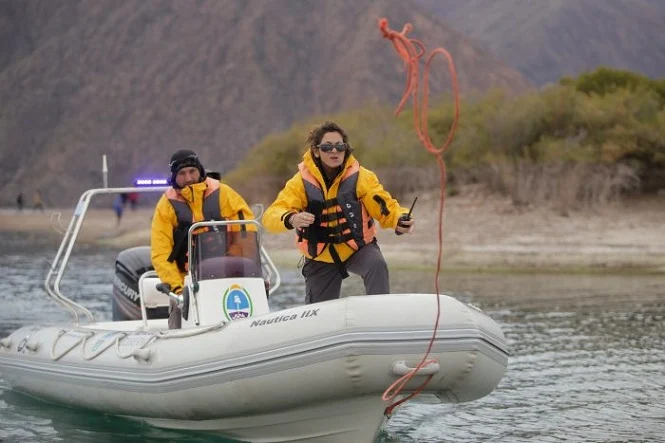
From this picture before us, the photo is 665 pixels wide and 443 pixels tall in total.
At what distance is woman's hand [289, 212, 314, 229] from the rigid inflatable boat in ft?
1.56

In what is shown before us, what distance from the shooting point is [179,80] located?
6844 cm

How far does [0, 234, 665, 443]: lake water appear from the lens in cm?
810

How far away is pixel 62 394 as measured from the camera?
8633 mm

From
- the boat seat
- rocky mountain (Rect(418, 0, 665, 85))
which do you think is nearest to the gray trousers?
the boat seat

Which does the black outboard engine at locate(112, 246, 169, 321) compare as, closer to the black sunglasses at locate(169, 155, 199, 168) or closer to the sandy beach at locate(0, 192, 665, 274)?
the black sunglasses at locate(169, 155, 199, 168)

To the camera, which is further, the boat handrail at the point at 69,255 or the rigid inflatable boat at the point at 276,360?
the boat handrail at the point at 69,255

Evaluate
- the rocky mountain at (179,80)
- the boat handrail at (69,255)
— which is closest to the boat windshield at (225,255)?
the boat handrail at (69,255)

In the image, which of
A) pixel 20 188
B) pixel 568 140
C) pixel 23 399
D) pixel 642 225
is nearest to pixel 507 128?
pixel 568 140

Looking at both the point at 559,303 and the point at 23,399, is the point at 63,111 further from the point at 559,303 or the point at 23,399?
the point at 23,399

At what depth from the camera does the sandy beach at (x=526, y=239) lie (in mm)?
20484

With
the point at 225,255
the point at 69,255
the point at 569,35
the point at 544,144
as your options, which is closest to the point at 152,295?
the point at 69,255

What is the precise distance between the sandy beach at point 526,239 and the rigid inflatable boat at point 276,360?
520 inches

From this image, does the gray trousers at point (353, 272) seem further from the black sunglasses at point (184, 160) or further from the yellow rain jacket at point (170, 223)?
the black sunglasses at point (184, 160)

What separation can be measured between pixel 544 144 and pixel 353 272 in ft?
68.4
